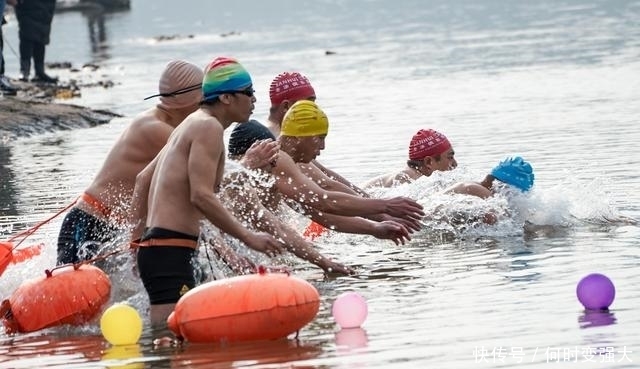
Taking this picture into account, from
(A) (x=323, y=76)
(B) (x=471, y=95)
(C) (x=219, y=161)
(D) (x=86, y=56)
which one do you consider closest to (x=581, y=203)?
(C) (x=219, y=161)

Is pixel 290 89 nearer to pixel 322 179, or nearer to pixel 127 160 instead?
pixel 322 179

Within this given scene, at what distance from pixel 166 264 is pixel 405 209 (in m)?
2.01

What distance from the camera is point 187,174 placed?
8.66 metres

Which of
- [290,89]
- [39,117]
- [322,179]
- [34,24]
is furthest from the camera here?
[34,24]

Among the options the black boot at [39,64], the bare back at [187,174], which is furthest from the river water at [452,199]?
the black boot at [39,64]

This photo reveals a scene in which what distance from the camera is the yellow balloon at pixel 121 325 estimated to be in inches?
336

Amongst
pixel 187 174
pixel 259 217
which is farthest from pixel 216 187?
pixel 259 217

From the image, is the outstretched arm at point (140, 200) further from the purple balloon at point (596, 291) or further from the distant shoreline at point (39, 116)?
the distant shoreline at point (39, 116)

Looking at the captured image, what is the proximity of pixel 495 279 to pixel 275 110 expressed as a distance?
2.86 m

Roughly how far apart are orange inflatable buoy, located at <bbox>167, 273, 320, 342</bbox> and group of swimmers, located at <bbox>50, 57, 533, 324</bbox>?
0.39 metres

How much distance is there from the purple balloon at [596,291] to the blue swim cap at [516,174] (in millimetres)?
4258

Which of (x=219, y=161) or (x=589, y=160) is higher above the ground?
(x=219, y=161)

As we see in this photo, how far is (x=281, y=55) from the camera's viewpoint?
42.7 m

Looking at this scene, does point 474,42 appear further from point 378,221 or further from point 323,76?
point 378,221
